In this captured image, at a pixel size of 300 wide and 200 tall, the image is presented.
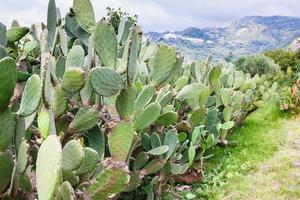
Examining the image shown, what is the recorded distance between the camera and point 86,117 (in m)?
2.40

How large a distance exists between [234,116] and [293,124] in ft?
6.63

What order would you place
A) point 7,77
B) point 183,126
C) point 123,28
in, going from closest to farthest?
point 7,77 → point 123,28 → point 183,126

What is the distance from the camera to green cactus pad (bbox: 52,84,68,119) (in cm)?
231

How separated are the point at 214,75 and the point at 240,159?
3.43 feet

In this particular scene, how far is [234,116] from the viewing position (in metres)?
6.51

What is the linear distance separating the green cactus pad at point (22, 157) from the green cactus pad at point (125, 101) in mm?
857

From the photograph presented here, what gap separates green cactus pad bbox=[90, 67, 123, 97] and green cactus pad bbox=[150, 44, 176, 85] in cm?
89

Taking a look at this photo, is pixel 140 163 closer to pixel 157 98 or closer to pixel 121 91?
pixel 157 98

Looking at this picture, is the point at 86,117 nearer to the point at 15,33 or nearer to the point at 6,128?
the point at 6,128

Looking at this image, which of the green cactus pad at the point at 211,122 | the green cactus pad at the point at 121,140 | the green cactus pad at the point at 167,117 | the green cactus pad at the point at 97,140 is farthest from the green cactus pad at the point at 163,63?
the green cactus pad at the point at 211,122

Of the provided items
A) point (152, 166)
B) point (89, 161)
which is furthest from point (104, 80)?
point (152, 166)

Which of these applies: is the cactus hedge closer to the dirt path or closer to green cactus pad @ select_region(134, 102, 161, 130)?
green cactus pad @ select_region(134, 102, 161, 130)

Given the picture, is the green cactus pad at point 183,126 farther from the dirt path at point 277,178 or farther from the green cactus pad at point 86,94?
the green cactus pad at point 86,94

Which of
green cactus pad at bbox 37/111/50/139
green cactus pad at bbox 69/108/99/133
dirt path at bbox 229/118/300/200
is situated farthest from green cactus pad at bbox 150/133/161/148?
green cactus pad at bbox 37/111/50/139
